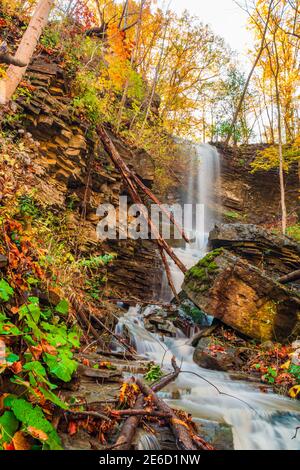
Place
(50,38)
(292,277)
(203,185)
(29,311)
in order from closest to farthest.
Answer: (29,311)
(292,277)
(50,38)
(203,185)

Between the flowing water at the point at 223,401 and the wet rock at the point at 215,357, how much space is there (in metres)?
0.15

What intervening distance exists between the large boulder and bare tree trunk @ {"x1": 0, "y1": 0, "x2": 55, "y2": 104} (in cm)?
526

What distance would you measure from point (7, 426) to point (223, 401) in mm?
3056

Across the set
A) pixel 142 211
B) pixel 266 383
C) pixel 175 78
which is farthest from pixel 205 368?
pixel 175 78

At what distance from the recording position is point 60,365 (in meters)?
2.41

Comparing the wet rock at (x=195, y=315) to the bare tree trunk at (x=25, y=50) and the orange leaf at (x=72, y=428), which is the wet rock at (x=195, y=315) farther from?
the bare tree trunk at (x=25, y=50)

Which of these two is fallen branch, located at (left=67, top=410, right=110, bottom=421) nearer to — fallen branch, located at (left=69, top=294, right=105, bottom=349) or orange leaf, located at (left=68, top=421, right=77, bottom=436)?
orange leaf, located at (left=68, top=421, right=77, bottom=436)

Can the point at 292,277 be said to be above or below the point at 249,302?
above

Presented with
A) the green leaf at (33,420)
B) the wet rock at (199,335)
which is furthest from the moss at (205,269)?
the green leaf at (33,420)

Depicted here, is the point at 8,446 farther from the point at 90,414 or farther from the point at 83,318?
the point at 83,318

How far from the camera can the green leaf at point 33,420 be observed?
180cm

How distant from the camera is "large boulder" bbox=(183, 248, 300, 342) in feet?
20.5

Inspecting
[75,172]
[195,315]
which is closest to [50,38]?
[75,172]

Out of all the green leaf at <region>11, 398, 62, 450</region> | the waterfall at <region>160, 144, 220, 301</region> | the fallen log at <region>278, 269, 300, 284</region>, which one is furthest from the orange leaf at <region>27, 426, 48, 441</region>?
the waterfall at <region>160, 144, 220, 301</region>
